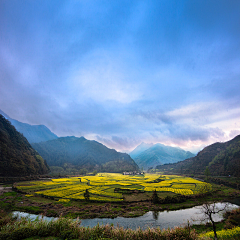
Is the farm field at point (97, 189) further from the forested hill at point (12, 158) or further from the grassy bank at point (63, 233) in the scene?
the grassy bank at point (63, 233)

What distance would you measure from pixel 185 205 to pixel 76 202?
103 ft

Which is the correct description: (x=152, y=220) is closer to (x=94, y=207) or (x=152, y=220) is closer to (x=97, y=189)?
(x=94, y=207)

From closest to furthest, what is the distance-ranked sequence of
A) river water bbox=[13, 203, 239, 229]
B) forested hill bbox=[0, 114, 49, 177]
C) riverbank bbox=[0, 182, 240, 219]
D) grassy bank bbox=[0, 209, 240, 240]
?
grassy bank bbox=[0, 209, 240, 240] → river water bbox=[13, 203, 239, 229] → riverbank bbox=[0, 182, 240, 219] → forested hill bbox=[0, 114, 49, 177]

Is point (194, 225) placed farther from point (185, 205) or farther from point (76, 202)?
point (76, 202)

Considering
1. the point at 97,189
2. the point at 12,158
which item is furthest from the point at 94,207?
the point at 12,158

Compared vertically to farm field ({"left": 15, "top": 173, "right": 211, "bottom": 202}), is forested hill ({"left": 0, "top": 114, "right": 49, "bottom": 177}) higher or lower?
higher

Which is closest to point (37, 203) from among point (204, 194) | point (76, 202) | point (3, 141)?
point (76, 202)

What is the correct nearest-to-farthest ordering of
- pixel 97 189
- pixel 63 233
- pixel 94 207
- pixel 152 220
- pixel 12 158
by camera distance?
pixel 63 233 → pixel 152 220 → pixel 94 207 → pixel 97 189 → pixel 12 158

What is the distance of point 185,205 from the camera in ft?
124

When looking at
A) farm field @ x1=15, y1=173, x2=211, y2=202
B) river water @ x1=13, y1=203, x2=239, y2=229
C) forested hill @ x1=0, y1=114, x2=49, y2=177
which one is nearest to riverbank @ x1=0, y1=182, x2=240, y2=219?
river water @ x1=13, y1=203, x2=239, y2=229

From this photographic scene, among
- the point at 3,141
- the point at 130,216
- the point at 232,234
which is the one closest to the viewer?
the point at 232,234

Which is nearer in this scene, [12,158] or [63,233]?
[63,233]

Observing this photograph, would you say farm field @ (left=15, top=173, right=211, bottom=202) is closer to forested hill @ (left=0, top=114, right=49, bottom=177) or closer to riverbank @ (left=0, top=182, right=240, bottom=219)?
riverbank @ (left=0, top=182, right=240, bottom=219)

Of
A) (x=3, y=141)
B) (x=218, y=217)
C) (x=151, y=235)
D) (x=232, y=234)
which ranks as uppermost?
(x=3, y=141)
